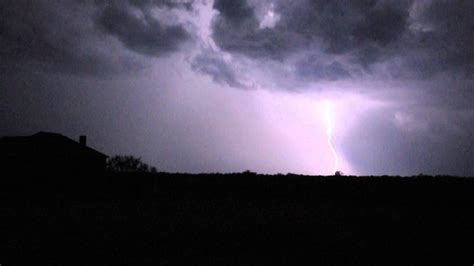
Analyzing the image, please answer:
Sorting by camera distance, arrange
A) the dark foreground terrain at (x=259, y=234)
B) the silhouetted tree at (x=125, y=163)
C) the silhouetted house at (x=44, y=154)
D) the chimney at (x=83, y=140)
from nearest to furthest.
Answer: the dark foreground terrain at (x=259, y=234) → the silhouetted house at (x=44, y=154) → the chimney at (x=83, y=140) → the silhouetted tree at (x=125, y=163)

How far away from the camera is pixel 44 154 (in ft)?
132

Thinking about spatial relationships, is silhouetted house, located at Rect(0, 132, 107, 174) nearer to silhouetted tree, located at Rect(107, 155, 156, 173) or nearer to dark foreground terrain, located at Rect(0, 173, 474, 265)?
dark foreground terrain, located at Rect(0, 173, 474, 265)

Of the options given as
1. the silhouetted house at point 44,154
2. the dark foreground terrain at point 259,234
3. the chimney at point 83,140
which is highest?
the chimney at point 83,140

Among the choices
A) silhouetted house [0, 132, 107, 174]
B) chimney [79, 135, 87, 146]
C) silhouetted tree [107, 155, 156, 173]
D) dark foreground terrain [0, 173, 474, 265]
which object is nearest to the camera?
dark foreground terrain [0, 173, 474, 265]

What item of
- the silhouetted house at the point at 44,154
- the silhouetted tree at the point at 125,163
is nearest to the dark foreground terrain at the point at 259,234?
the silhouetted house at the point at 44,154

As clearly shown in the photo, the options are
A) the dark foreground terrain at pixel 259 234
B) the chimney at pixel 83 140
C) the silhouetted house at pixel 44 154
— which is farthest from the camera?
the chimney at pixel 83 140

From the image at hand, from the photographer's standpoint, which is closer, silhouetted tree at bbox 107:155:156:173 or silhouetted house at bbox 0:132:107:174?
silhouetted house at bbox 0:132:107:174

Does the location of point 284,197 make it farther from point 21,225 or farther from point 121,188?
point 21,225

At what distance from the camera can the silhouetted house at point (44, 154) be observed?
39.3 m

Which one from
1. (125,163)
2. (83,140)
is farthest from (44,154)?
(125,163)

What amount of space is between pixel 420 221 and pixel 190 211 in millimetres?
11999

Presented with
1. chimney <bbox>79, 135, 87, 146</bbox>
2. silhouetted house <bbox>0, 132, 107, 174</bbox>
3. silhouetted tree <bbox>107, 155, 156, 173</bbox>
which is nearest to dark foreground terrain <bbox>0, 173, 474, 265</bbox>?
silhouetted house <bbox>0, 132, 107, 174</bbox>

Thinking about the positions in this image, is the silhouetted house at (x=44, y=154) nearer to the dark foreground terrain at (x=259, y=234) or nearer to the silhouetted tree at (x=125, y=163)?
the dark foreground terrain at (x=259, y=234)

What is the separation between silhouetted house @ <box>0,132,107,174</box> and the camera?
3928 cm
